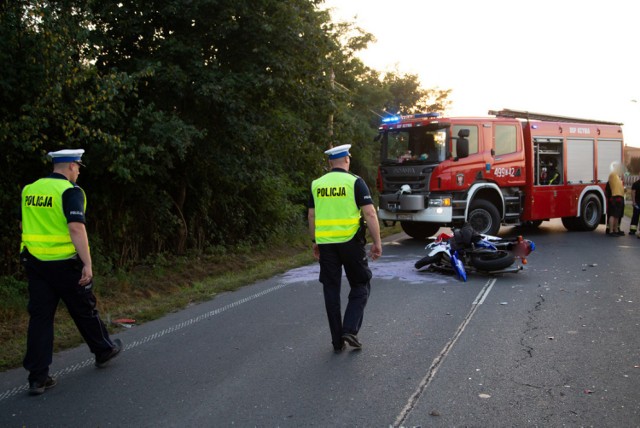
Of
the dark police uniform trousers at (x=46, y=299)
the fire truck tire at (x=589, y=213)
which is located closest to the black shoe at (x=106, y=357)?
the dark police uniform trousers at (x=46, y=299)

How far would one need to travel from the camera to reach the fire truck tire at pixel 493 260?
943 cm

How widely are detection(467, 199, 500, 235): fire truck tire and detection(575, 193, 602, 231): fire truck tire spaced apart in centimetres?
383

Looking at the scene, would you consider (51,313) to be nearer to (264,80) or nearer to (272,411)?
(272,411)

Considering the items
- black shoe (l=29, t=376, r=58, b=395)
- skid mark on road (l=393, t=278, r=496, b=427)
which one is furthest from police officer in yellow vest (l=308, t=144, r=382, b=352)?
black shoe (l=29, t=376, r=58, b=395)

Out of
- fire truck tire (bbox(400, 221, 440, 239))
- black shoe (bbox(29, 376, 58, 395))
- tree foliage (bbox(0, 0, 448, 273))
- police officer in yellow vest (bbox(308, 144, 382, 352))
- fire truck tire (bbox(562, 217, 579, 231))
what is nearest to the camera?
black shoe (bbox(29, 376, 58, 395))

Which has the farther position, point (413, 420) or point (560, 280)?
point (560, 280)

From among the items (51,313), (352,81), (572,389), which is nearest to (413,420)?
(572,389)

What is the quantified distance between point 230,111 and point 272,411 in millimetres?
7483

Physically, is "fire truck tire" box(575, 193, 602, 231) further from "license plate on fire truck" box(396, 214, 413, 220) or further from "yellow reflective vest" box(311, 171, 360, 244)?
"yellow reflective vest" box(311, 171, 360, 244)

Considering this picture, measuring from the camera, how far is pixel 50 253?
4.82 meters

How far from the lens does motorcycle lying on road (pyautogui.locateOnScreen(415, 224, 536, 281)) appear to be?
9.47 metres

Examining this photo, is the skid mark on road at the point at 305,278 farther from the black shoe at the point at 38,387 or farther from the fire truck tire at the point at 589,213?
the fire truck tire at the point at 589,213

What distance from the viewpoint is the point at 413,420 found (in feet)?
13.1

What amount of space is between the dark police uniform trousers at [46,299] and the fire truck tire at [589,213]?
1447 cm
